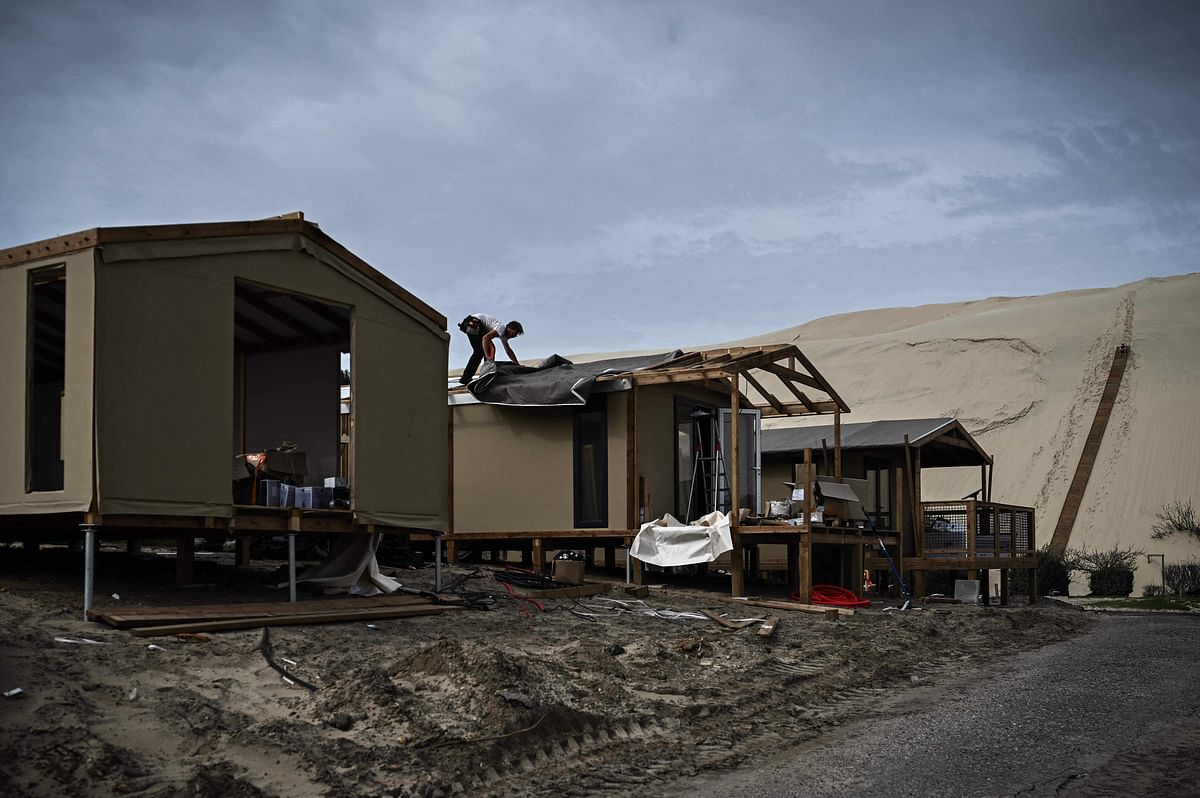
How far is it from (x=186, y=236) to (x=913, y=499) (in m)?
14.2

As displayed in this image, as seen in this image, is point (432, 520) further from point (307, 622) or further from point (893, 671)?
point (893, 671)

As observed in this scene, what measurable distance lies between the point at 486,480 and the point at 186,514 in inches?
287

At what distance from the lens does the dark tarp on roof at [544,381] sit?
52.5 ft

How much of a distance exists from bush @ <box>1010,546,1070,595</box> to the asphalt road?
14.7 metres

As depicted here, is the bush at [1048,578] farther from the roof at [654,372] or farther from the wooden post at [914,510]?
the roof at [654,372]

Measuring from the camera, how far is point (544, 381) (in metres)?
16.4

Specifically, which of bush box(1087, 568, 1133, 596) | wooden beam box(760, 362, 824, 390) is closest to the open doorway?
wooden beam box(760, 362, 824, 390)

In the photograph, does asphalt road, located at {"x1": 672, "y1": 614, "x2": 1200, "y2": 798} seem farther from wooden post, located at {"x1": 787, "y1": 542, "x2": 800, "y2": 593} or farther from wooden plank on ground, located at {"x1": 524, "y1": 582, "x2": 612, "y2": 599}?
wooden post, located at {"x1": 787, "y1": 542, "x2": 800, "y2": 593}

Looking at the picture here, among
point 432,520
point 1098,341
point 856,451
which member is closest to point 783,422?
point 1098,341

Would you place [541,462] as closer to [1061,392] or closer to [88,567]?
[88,567]

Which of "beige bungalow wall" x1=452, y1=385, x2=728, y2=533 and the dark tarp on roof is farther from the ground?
the dark tarp on roof

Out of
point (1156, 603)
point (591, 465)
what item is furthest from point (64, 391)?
point (1156, 603)

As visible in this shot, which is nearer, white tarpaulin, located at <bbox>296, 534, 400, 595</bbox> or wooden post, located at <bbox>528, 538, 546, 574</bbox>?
white tarpaulin, located at <bbox>296, 534, 400, 595</bbox>

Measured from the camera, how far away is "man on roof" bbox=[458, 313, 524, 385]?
1736cm
